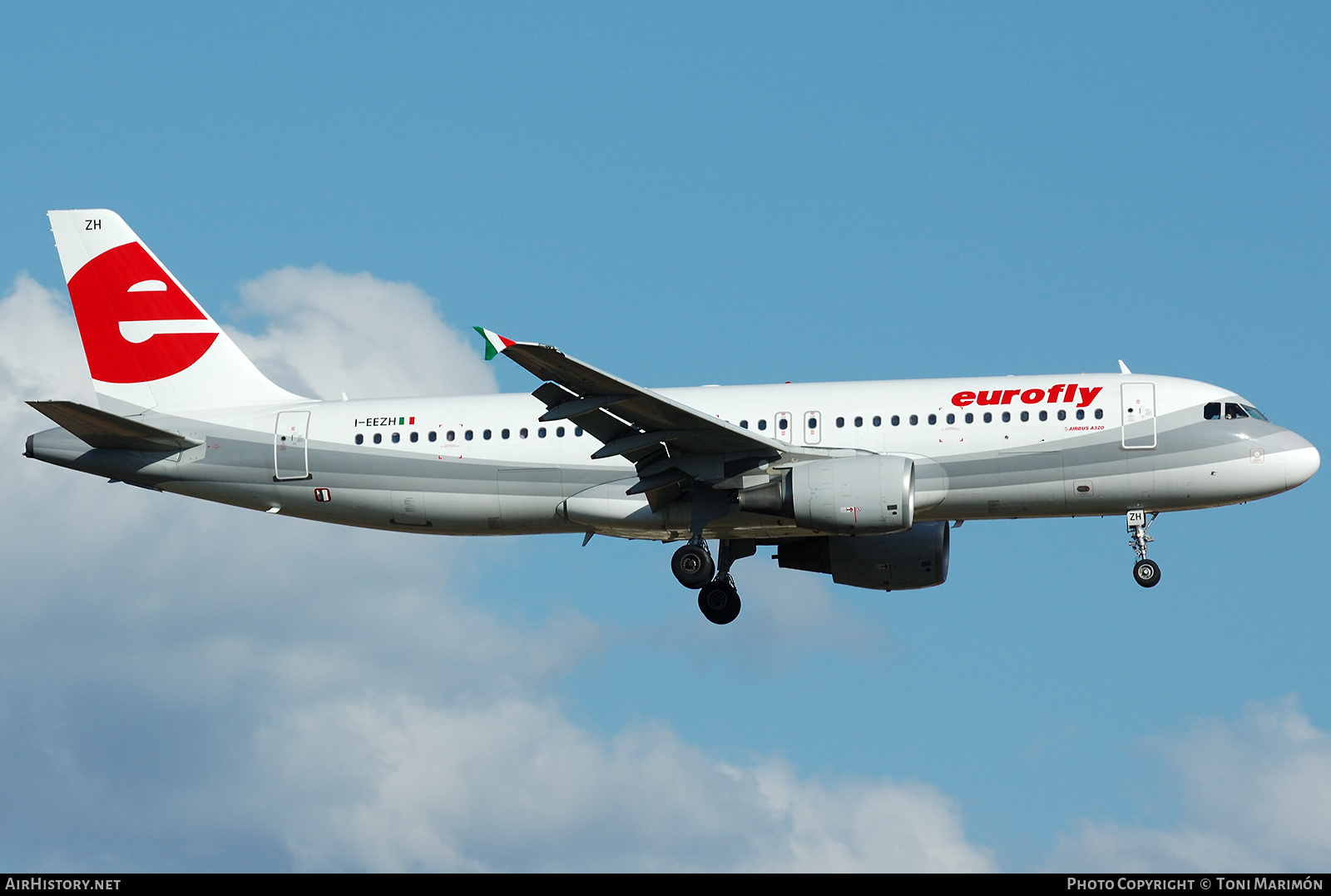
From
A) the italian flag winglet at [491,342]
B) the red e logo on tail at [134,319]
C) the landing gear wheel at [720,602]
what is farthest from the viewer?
the red e logo on tail at [134,319]

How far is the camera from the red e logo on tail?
3697cm

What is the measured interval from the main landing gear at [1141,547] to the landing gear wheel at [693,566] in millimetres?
8879

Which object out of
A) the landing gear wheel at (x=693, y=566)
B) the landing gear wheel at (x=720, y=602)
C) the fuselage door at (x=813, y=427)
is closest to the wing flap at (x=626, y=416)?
the fuselage door at (x=813, y=427)

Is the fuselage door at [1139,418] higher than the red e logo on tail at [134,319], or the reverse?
the red e logo on tail at [134,319]

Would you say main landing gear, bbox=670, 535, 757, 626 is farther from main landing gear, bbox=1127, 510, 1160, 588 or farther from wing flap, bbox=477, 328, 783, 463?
main landing gear, bbox=1127, 510, 1160, 588

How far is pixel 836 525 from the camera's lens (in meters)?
31.3

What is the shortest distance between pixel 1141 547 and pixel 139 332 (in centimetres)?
2344

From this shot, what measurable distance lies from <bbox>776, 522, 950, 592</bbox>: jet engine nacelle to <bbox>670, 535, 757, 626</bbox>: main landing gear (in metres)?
1.20

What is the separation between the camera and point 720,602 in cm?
3544

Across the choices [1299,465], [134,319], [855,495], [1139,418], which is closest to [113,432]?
[134,319]

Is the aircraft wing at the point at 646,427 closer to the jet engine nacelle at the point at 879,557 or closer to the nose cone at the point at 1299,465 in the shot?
the jet engine nacelle at the point at 879,557

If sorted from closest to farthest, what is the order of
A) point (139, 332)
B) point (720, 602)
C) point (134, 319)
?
point (720, 602)
point (139, 332)
point (134, 319)

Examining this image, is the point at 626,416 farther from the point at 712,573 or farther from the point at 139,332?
the point at 139,332

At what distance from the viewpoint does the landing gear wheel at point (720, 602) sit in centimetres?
3547
